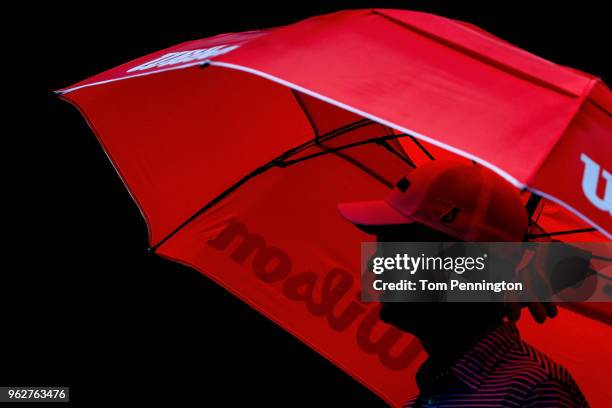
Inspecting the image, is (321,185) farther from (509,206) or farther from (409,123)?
(409,123)

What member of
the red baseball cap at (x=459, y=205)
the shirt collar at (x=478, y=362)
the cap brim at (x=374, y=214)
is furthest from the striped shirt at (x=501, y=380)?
the cap brim at (x=374, y=214)

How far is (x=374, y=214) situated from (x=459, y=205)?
0.78 feet

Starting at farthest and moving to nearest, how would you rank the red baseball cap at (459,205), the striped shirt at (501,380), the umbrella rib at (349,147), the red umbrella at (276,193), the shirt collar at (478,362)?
the umbrella rib at (349,147) → the red umbrella at (276,193) → the red baseball cap at (459,205) → the shirt collar at (478,362) → the striped shirt at (501,380)

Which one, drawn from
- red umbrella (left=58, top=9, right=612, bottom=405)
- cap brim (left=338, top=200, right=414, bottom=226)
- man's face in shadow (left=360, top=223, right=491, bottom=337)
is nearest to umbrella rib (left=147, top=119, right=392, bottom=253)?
red umbrella (left=58, top=9, right=612, bottom=405)

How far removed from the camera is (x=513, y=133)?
1.90 meters

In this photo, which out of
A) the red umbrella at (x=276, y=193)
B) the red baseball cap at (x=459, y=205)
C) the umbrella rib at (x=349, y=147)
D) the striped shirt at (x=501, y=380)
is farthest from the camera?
the umbrella rib at (x=349, y=147)

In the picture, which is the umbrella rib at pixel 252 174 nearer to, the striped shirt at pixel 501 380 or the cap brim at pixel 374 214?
the cap brim at pixel 374 214

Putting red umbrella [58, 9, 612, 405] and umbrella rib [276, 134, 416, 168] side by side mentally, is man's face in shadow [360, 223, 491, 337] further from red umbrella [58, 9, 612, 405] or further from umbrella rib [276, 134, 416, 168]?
umbrella rib [276, 134, 416, 168]

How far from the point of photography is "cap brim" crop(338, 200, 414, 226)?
2.45 metres

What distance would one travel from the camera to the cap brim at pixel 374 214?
2450 millimetres

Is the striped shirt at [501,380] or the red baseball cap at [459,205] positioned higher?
the red baseball cap at [459,205]

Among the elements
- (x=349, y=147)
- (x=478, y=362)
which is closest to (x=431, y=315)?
(x=478, y=362)

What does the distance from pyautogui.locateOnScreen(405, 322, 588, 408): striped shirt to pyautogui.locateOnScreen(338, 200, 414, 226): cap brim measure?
0.38 meters

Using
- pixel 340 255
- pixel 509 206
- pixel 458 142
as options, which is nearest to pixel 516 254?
pixel 509 206
